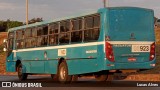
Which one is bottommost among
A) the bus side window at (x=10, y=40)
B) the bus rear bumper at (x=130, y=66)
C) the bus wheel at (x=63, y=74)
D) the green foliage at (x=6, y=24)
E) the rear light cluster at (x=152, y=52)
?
the bus wheel at (x=63, y=74)

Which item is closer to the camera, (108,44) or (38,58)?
(108,44)

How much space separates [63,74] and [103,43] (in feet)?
12.7

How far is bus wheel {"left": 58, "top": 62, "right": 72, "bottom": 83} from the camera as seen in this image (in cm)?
2166

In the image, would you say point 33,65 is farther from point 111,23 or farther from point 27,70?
point 111,23

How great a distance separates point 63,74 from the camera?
22.0 m

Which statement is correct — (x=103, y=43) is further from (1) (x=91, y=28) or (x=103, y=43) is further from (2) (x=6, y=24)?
(2) (x=6, y=24)

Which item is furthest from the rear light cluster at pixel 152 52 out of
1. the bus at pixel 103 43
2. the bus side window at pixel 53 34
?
the bus side window at pixel 53 34

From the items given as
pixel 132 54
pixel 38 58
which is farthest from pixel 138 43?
pixel 38 58

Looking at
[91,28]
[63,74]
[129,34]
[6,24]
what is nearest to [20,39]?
[63,74]

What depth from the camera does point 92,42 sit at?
64.0ft

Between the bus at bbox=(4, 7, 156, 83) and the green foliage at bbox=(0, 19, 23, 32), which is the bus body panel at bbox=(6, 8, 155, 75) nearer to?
the bus at bbox=(4, 7, 156, 83)

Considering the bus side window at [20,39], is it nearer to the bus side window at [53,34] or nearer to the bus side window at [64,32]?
the bus side window at [53,34]

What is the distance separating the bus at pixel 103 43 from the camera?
1888 cm

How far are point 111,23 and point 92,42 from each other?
1.17 metres
